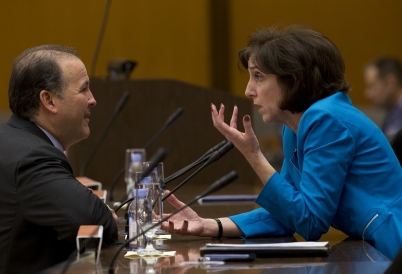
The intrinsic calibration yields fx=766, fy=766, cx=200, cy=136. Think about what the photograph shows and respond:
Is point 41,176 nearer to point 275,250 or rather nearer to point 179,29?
point 275,250

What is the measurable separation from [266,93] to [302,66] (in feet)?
0.53

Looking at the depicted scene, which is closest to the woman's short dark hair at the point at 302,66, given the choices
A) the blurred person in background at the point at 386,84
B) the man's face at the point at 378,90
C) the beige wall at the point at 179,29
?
the blurred person in background at the point at 386,84

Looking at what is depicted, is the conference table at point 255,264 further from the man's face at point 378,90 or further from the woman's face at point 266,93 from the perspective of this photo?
the man's face at point 378,90

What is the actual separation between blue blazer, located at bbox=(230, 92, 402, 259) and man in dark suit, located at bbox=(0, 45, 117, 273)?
0.59 metres

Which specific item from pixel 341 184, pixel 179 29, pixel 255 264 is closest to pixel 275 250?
pixel 255 264

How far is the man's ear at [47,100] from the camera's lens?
2.47 meters

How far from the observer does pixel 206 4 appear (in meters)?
8.86

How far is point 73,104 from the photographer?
8.39ft

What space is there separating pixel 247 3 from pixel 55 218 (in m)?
7.09

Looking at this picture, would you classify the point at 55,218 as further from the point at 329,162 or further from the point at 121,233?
the point at 329,162

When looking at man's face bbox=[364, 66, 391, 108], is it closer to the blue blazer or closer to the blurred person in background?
the blurred person in background

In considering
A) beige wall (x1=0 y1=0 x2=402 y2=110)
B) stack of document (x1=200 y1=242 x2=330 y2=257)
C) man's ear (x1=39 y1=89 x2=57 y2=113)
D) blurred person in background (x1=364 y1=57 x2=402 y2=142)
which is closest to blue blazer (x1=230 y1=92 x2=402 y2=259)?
stack of document (x1=200 y1=242 x2=330 y2=257)

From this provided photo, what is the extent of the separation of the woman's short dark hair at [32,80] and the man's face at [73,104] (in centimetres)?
3

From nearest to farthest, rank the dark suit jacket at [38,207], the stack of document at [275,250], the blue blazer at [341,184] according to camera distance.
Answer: the stack of document at [275,250], the dark suit jacket at [38,207], the blue blazer at [341,184]
